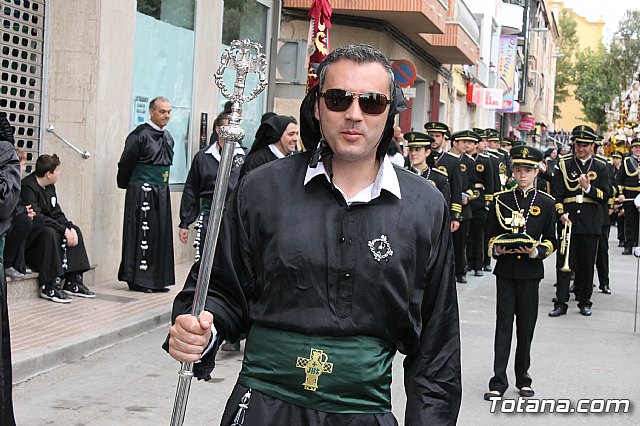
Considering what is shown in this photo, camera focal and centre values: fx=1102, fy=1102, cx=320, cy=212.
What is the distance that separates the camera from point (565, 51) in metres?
Result: 107

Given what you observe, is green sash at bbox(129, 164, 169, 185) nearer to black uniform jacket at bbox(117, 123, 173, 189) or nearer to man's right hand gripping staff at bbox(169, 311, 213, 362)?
black uniform jacket at bbox(117, 123, 173, 189)

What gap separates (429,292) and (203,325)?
0.79 meters

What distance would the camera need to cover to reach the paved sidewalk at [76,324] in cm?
864

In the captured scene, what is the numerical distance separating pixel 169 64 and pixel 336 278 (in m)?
12.0

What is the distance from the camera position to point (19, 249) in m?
10.7

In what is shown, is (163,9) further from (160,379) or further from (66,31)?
(160,379)

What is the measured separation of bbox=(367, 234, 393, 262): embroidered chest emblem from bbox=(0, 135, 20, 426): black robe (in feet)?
9.84

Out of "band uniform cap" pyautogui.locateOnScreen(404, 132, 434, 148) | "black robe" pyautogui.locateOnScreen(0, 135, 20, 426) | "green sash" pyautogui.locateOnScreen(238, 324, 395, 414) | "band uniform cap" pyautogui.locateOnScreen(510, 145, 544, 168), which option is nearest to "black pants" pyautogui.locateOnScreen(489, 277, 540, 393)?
"band uniform cap" pyautogui.locateOnScreen(510, 145, 544, 168)

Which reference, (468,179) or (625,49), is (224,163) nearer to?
(468,179)

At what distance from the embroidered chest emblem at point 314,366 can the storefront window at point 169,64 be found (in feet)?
35.0

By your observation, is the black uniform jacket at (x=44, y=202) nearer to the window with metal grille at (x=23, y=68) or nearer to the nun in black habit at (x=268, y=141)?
the window with metal grille at (x=23, y=68)

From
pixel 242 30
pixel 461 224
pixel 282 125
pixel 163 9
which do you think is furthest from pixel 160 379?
pixel 242 30

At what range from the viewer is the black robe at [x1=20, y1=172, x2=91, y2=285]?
1094cm

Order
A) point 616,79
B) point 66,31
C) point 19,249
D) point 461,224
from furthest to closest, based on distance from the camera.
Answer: point 616,79, point 461,224, point 66,31, point 19,249
